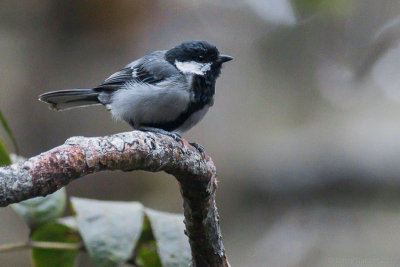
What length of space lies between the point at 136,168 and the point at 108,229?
0.57 m

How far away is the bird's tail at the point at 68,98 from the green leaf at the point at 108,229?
1.52 m

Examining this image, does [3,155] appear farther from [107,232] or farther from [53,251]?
[53,251]

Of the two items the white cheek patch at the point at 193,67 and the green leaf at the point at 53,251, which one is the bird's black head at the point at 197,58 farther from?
the green leaf at the point at 53,251

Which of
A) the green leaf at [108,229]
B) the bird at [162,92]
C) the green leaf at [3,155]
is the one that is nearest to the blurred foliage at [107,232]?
the green leaf at [108,229]

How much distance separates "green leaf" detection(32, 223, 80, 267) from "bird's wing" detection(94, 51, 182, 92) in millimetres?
→ 1380

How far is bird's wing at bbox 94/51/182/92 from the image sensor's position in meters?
3.69

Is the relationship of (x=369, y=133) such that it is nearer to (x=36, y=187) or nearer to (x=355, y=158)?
(x=355, y=158)

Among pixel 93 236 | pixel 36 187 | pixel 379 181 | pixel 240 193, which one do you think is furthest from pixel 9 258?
pixel 36 187

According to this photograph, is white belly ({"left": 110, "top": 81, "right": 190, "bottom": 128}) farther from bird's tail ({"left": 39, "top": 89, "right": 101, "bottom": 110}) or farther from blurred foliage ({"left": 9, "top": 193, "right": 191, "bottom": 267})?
blurred foliage ({"left": 9, "top": 193, "right": 191, "bottom": 267})

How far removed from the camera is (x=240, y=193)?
5855mm

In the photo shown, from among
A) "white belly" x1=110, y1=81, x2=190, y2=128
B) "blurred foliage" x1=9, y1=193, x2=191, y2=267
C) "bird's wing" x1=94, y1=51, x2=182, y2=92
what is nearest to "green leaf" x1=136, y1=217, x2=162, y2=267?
"blurred foliage" x1=9, y1=193, x2=191, y2=267

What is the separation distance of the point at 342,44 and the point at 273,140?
1661 mm

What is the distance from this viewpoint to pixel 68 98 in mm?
3896

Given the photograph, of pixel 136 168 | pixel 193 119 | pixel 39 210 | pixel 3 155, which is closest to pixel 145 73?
pixel 193 119
